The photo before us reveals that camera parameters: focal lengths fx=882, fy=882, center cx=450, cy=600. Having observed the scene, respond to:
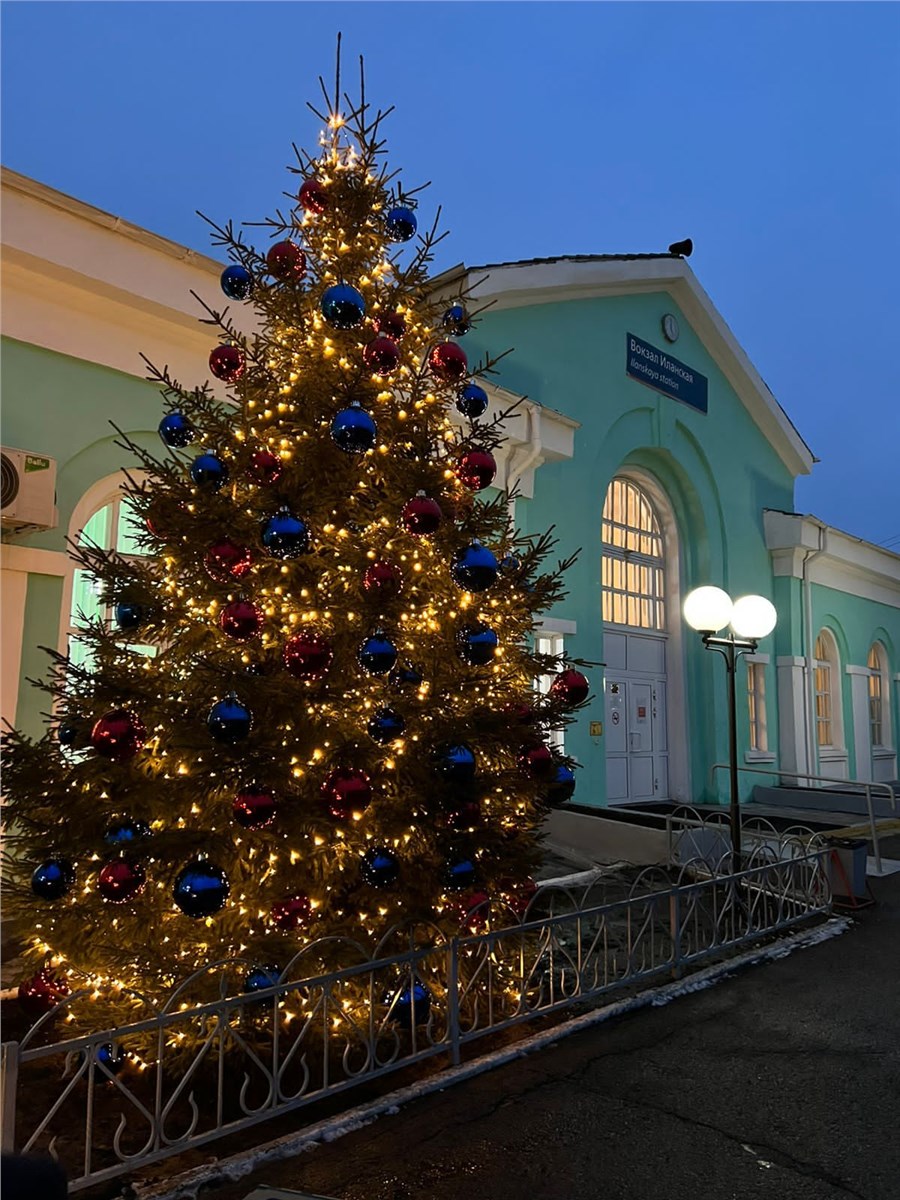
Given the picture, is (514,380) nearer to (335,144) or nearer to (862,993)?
(335,144)

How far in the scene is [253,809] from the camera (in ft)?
12.0

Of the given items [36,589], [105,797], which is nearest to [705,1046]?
[105,797]

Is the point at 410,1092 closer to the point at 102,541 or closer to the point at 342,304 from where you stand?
the point at 342,304

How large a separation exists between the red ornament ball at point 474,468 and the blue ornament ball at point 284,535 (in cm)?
105

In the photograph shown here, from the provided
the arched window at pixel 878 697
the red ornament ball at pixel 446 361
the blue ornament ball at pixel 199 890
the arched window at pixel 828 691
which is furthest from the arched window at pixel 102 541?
the arched window at pixel 878 697

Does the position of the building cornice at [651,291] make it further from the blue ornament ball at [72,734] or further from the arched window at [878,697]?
the blue ornament ball at [72,734]

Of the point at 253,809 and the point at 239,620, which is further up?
the point at 239,620

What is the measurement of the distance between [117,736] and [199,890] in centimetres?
73

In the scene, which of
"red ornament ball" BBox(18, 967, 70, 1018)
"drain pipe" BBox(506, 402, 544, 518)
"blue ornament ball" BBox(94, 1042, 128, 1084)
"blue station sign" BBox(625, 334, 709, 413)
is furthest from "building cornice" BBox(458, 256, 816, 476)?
"blue ornament ball" BBox(94, 1042, 128, 1084)

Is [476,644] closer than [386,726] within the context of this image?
No

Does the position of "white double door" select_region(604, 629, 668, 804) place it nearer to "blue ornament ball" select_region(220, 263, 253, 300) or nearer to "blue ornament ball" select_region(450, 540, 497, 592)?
"blue ornament ball" select_region(450, 540, 497, 592)

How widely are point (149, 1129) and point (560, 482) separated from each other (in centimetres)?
943

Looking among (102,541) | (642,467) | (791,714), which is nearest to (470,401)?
(102,541)

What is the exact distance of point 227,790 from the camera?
3.89 metres
